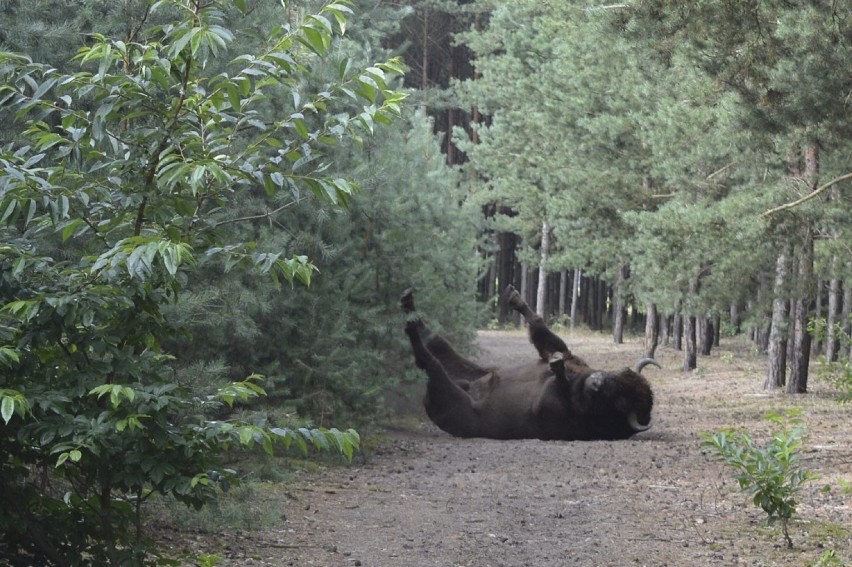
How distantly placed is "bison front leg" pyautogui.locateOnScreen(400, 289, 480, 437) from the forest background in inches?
12.2

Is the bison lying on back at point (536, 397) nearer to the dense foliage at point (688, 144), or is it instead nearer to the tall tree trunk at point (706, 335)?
the dense foliage at point (688, 144)

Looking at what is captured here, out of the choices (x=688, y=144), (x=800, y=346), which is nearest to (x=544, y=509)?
(x=800, y=346)

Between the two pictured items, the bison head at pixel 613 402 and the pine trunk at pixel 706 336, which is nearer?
the bison head at pixel 613 402

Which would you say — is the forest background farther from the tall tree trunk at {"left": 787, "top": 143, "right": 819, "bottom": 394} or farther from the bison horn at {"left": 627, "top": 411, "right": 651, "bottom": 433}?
the bison horn at {"left": 627, "top": 411, "right": 651, "bottom": 433}

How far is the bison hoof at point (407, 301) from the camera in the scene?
1198cm

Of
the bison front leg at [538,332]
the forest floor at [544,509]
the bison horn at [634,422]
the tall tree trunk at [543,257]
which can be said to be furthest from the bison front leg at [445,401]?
the tall tree trunk at [543,257]

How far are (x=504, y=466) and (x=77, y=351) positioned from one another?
7.32 meters

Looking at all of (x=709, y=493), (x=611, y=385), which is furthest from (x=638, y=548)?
(x=611, y=385)

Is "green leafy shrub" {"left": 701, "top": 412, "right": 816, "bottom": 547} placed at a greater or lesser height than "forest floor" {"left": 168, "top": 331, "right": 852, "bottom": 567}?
greater

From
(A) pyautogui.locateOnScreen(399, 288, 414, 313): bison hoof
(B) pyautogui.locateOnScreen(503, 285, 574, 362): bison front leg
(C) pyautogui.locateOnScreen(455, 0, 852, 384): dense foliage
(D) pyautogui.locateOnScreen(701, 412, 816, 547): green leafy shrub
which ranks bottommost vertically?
(D) pyautogui.locateOnScreen(701, 412, 816, 547): green leafy shrub

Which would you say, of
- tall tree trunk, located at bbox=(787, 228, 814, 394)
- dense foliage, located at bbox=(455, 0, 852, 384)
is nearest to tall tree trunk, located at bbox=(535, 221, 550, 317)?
dense foliage, located at bbox=(455, 0, 852, 384)

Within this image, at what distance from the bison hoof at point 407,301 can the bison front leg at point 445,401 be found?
3.24ft

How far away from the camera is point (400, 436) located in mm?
13234

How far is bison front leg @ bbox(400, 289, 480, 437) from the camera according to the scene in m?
13.3
